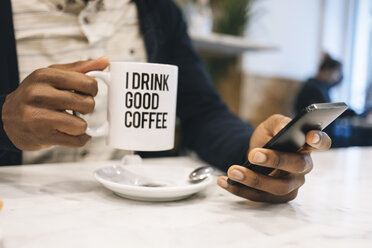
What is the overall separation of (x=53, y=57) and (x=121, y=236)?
25.1 inches

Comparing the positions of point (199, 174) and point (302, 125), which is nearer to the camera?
point (302, 125)

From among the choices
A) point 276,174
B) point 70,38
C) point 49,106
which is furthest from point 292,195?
point 70,38

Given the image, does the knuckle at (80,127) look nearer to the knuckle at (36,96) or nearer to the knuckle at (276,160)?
the knuckle at (36,96)

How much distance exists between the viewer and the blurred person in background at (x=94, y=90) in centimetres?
47

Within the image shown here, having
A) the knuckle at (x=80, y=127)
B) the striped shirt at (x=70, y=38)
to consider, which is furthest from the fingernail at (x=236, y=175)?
the striped shirt at (x=70, y=38)

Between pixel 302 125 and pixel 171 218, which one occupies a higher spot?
pixel 302 125

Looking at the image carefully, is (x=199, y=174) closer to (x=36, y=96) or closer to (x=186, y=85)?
(x=36, y=96)

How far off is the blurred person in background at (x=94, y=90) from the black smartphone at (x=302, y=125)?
0.01m

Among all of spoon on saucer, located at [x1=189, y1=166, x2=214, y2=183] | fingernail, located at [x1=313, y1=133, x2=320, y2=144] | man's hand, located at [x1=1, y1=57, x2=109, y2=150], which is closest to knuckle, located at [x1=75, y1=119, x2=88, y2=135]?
man's hand, located at [x1=1, y1=57, x2=109, y2=150]

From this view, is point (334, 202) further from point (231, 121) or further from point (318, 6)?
point (318, 6)

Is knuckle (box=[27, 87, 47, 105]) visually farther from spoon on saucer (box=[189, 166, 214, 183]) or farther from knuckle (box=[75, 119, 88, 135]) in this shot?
spoon on saucer (box=[189, 166, 214, 183])

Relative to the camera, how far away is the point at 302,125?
16.2 inches

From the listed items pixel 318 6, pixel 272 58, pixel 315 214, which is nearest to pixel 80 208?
pixel 315 214

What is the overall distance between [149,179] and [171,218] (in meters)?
0.16
